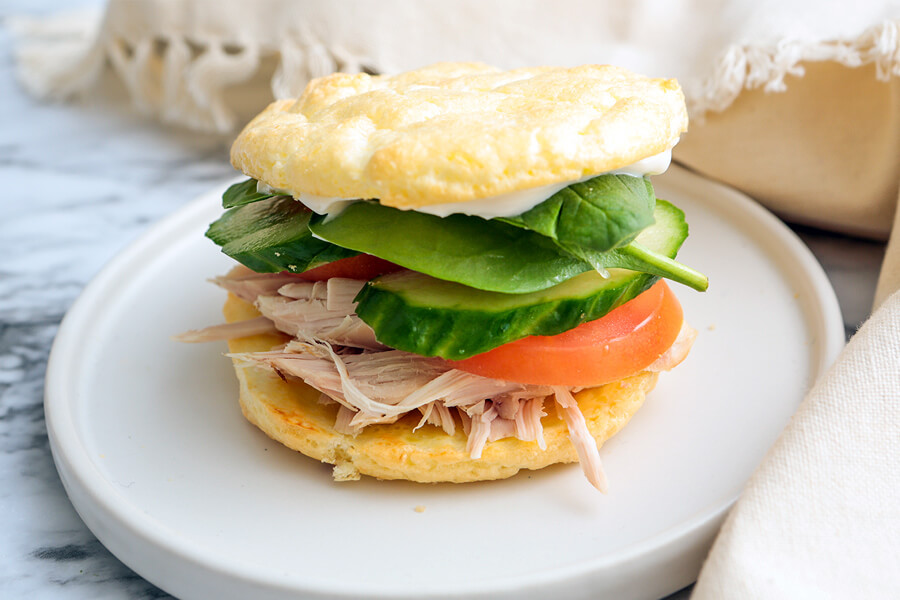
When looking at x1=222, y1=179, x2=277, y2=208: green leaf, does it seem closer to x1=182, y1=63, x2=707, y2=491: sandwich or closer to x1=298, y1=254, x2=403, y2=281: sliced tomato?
x1=182, y1=63, x2=707, y2=491: sandwich

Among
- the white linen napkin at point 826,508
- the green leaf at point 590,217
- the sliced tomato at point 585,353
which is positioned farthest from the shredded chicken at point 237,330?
the white linen napkin at point 826,508

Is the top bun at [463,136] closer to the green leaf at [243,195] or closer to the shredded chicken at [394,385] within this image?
the green leaf at [243,195]

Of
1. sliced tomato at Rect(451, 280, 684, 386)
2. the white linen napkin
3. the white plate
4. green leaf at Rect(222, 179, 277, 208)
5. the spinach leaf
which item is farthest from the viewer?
green leaf at Rect(222, 179, 277, 208)

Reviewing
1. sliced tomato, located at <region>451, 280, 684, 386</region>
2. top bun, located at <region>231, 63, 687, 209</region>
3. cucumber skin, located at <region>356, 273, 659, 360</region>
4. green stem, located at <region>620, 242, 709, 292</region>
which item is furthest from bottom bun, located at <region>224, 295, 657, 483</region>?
top bun, located at <region>231, 63, 687, 209</region>

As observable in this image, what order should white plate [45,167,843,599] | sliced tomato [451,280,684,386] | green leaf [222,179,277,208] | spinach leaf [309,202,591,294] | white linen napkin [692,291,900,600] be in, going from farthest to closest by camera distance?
green leaf [222,179,277,208], sliced tomato [451,280,684,386], spinach leaf [309,202,591,294], white plate [45,167,843,599], white linen napkin [692,291,900,600]

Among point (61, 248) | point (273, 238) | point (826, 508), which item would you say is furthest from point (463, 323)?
point (61, 248)

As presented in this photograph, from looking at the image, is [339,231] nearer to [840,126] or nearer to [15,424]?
[15,424]
